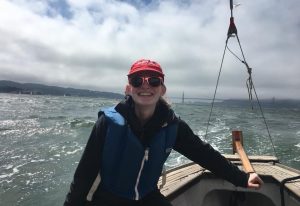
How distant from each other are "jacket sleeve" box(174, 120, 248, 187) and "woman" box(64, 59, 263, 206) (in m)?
0.04

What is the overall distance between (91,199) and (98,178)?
0.18 meters

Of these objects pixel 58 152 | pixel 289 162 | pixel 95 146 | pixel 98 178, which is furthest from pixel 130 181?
pixel 289 162

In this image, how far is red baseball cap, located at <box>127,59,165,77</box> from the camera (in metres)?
2.56

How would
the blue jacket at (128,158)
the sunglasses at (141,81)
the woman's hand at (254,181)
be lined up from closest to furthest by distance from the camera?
the blue jacket at (128,158)
the sunglasses at (141,81)
the woman's hand at (254,181)

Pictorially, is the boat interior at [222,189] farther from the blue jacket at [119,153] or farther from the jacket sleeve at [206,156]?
the blue jacket at [119,153]

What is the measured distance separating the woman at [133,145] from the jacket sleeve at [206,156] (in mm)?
40

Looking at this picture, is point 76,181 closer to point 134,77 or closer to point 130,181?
point 130,181

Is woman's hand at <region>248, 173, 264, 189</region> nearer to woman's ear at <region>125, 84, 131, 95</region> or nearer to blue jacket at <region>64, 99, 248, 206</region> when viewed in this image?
blue jacket at <region>64, 99, 248, 206</region>

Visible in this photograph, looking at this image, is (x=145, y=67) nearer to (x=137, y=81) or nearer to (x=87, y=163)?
(x=137, y=81)

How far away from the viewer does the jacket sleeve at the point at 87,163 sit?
95.6 inches

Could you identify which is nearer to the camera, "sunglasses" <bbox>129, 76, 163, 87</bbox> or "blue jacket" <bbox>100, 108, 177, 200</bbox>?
"blue jacket" <bbox>100, 108, 177, 200</bbox>

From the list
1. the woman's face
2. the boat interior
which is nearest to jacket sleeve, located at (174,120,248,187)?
the woman's face

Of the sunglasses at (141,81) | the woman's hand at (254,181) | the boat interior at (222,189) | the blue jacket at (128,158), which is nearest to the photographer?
the blue jacket at (128,158)

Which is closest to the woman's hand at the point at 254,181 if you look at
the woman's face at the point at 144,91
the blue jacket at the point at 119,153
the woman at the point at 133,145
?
the woman at the point at 133,145
